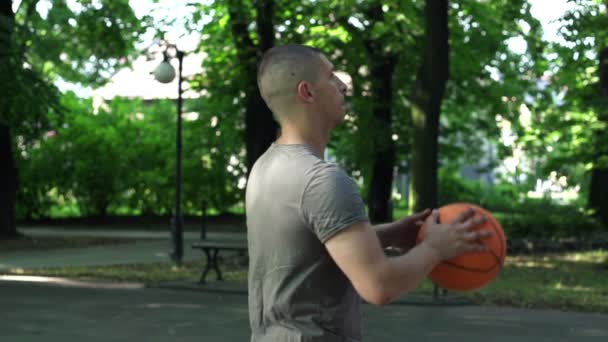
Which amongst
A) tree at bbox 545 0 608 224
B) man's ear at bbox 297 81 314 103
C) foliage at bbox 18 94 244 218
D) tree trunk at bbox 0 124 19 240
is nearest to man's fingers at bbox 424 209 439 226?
man's ear at bbox 297 81 314 103

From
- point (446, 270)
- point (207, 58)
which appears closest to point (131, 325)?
point (446, 270)

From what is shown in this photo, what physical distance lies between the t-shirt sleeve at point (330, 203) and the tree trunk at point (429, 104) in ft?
63.3

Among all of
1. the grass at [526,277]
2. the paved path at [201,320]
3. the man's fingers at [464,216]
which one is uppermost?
the man's fingers at [464,216]

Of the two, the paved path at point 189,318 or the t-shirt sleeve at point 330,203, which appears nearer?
the t-shirt sleeve at point 330,203

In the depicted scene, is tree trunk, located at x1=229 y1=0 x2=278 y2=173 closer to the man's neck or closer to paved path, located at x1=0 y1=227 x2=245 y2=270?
paved path, located at x1=0 y1=227 x2=245 y2=270

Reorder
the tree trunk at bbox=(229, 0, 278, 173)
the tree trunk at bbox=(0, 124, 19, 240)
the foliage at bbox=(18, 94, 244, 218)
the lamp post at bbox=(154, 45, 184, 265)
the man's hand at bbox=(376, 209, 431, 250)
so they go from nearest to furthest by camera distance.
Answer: the man's hand at bbox=(376, 209, 431, 250)
the lamp post at bbox=(154, 45, 184, 265)
the tree trunk at bbox=(229, 0, 278, 173)
the tree trunk at bbox=(0, 124, 19, 240)
the foliage at bbox=(18, 94, 244, 218)

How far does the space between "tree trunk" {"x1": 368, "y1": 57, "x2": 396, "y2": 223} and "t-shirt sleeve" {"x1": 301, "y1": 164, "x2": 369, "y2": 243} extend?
2938 cm

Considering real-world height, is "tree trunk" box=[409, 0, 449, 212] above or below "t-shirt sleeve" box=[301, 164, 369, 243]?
above

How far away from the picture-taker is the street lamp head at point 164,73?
79.1 feet

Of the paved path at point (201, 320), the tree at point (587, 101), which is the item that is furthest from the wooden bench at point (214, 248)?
the tree at point (587, 101)

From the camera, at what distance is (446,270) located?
11.4 ft

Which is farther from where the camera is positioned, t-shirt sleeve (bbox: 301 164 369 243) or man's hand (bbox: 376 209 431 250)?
man's hand (bbox: 376 209 431 250)

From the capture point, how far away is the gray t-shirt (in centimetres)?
321

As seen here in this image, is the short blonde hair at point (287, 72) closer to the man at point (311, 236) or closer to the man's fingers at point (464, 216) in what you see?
the man at point (311, 236)
